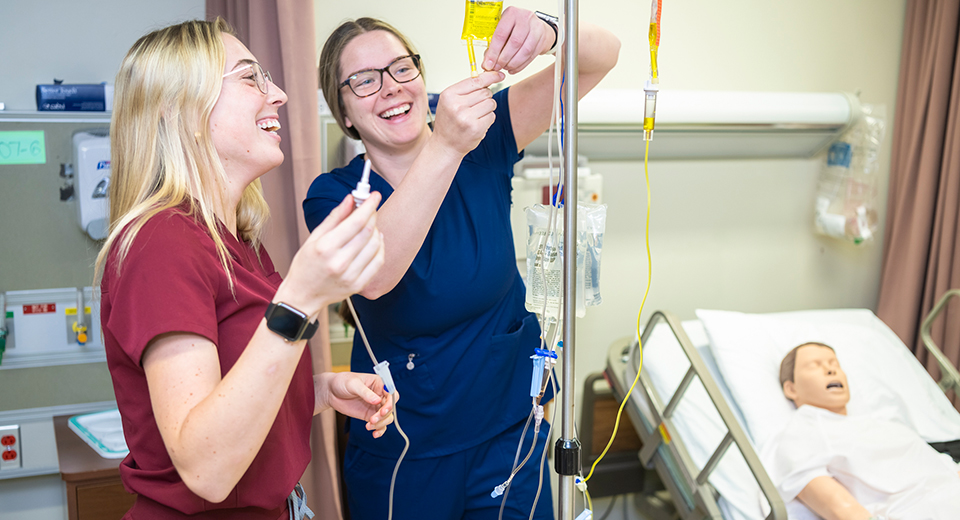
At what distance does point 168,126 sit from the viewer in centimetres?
101

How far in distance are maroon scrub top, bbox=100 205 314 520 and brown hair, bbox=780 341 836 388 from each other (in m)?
1.93

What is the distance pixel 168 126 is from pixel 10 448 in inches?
63.2

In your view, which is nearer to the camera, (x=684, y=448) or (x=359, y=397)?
(x=359, y=397)

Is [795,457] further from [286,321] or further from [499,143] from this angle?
[286,321]

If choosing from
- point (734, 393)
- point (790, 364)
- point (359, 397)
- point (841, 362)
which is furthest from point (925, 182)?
point (359, 397)

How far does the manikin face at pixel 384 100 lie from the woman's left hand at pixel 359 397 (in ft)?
1.69

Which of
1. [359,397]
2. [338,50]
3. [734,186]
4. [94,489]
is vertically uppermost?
[338,50]

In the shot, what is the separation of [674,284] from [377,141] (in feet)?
6.21

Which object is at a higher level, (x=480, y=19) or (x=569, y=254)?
(x=480, y=19)

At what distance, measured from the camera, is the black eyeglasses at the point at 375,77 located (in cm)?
141

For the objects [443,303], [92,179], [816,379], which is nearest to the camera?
[443,303]

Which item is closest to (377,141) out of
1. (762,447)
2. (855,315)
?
(762,447)

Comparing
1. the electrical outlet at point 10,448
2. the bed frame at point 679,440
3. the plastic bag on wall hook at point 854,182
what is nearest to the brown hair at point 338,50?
the bed frame at point 679,440

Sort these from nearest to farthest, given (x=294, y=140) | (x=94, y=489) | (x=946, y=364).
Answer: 1. (x=94, y=489)
2. (x=294, y=140)
3. (x=946, y=364)
